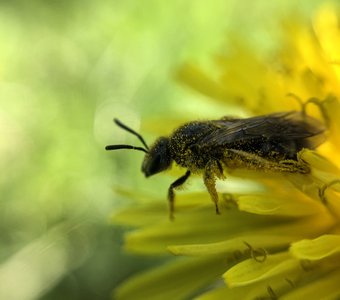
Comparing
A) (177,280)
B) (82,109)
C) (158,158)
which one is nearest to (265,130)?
(158,158)

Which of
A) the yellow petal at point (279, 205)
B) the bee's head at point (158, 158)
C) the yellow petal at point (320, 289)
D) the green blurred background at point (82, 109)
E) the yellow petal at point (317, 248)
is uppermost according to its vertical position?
the green blurred background at point (82, 109)

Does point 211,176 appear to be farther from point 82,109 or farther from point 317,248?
point 82,109

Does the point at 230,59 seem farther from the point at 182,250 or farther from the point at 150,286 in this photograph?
the point at 182,250

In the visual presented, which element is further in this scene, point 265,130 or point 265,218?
point 265,218

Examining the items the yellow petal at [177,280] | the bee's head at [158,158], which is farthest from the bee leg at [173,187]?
the yellow petal at [177,280]

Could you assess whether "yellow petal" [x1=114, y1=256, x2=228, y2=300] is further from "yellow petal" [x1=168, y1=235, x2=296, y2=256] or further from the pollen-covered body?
the pollen-covered body

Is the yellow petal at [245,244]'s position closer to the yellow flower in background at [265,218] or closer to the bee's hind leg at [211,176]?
the yellow flower in background at [265,218]
